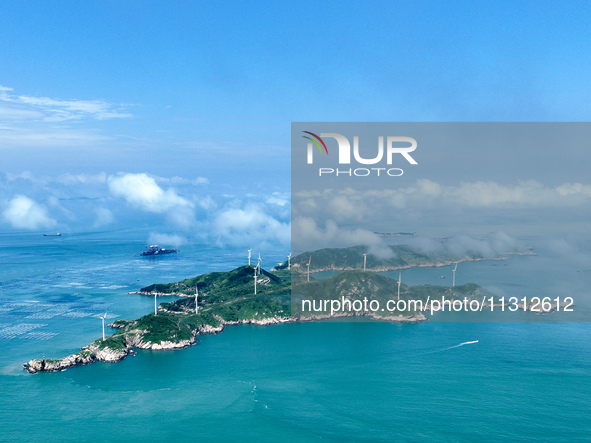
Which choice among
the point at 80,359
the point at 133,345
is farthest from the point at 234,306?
the point at 80,359

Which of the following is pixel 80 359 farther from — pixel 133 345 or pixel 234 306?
pixel 234 306

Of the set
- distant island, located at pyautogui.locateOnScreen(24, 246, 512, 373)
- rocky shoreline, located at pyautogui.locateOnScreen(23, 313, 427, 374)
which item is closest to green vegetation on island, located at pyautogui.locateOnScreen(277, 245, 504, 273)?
distant island, located at pyautogui.locateOnScreen(24, 246, 512, 373)

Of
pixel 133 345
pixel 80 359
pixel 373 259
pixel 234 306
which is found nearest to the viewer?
pixel 80 359

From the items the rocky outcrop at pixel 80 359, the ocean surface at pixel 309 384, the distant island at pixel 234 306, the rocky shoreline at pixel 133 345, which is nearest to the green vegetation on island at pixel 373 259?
the distant island at pixel 234 306

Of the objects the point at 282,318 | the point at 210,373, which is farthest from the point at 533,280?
the point at 210,373

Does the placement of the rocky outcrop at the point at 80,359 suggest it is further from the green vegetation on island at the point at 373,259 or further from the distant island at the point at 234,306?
the green vegetation on island at the point at 373,259

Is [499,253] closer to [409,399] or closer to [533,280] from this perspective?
[533,280]
